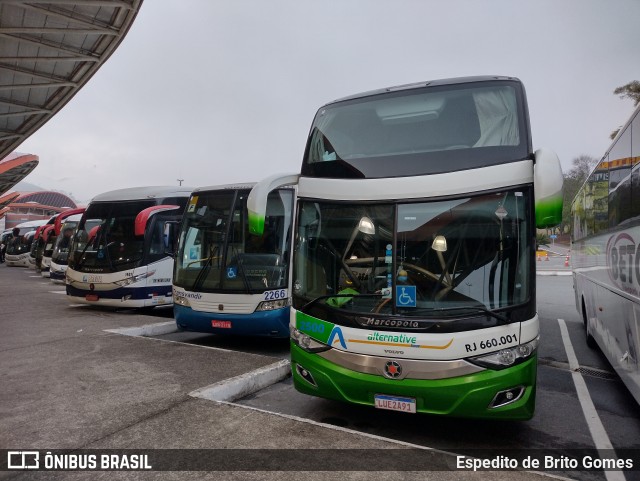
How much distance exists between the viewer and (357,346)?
Result: 13.7 feet

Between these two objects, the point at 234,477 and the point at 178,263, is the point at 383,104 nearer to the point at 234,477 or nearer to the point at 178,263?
the point at 234,477

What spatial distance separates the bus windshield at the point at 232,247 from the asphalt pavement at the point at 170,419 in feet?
4.28

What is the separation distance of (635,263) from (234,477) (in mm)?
4173

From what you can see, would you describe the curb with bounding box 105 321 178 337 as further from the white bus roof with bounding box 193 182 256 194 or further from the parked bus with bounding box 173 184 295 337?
the white bus roof with bounding box 193 182 256 194

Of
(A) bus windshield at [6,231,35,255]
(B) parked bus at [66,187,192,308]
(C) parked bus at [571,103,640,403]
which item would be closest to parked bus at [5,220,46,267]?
(A) bus windshield at [6,231,35,255]

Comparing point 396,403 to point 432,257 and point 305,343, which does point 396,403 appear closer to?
point 305,343

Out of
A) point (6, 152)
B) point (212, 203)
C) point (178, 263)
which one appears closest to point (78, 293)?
point (178, 263)

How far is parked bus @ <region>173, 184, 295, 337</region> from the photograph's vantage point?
7.45m

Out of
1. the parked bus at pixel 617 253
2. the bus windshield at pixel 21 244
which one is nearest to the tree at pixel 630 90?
the parked bus at pixel 617 253

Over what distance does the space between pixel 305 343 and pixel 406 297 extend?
1.16 m

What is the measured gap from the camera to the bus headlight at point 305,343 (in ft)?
14.6

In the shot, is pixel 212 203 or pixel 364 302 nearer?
pixel 364 302

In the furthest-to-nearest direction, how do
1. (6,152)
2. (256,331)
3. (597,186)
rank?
(6,152)
(256,331)
(597,186)

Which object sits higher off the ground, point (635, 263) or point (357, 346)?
point (635, 263)
